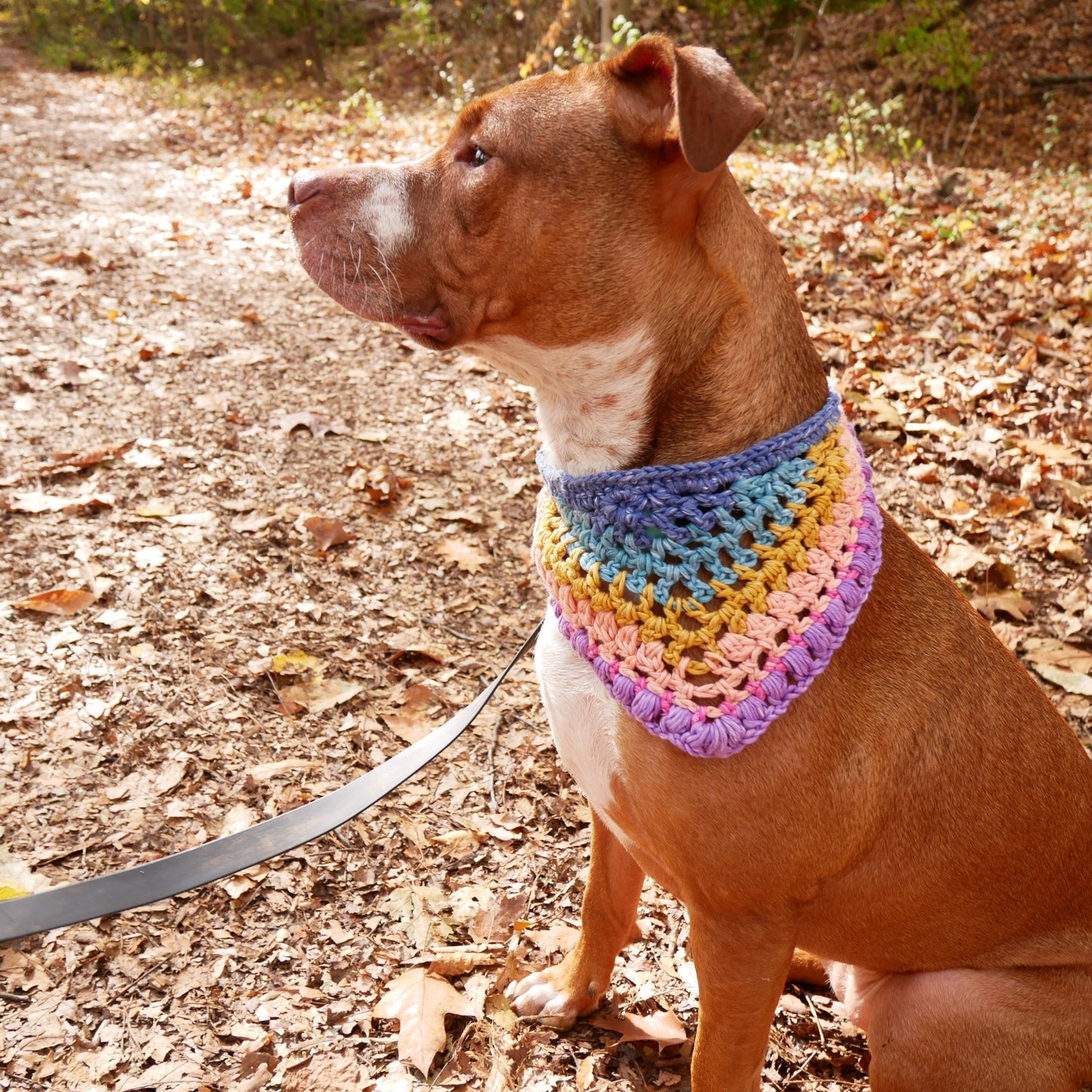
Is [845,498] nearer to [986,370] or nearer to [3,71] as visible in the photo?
[986,370]

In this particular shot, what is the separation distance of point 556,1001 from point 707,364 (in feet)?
6.72

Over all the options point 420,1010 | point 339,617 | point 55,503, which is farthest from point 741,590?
point 55,503

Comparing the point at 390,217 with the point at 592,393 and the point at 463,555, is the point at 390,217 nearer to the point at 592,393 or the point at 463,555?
the point at 592,393

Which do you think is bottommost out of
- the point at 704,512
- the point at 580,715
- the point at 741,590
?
the point at 580,715

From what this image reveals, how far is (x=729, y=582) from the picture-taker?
2352mm

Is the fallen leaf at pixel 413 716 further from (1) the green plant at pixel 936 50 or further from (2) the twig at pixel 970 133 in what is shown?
(1) the green plant at pixel 936 50

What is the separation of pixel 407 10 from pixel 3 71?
13527mm

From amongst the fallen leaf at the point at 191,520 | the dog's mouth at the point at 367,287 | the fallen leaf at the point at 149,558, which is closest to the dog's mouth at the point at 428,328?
the dog's mouth at the point at 367,287

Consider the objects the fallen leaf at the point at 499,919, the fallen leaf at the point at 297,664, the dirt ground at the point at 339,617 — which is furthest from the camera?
the fallen leaf at the point at 297,664

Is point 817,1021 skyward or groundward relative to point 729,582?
groundward

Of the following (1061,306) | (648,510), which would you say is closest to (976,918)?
(648,510)

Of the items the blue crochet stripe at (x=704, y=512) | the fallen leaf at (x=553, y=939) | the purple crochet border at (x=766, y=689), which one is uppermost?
the blue crochet stripe at (x=704, y=512)

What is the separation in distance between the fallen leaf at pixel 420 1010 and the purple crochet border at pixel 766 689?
132cm

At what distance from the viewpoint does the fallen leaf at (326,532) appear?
5055 mm
